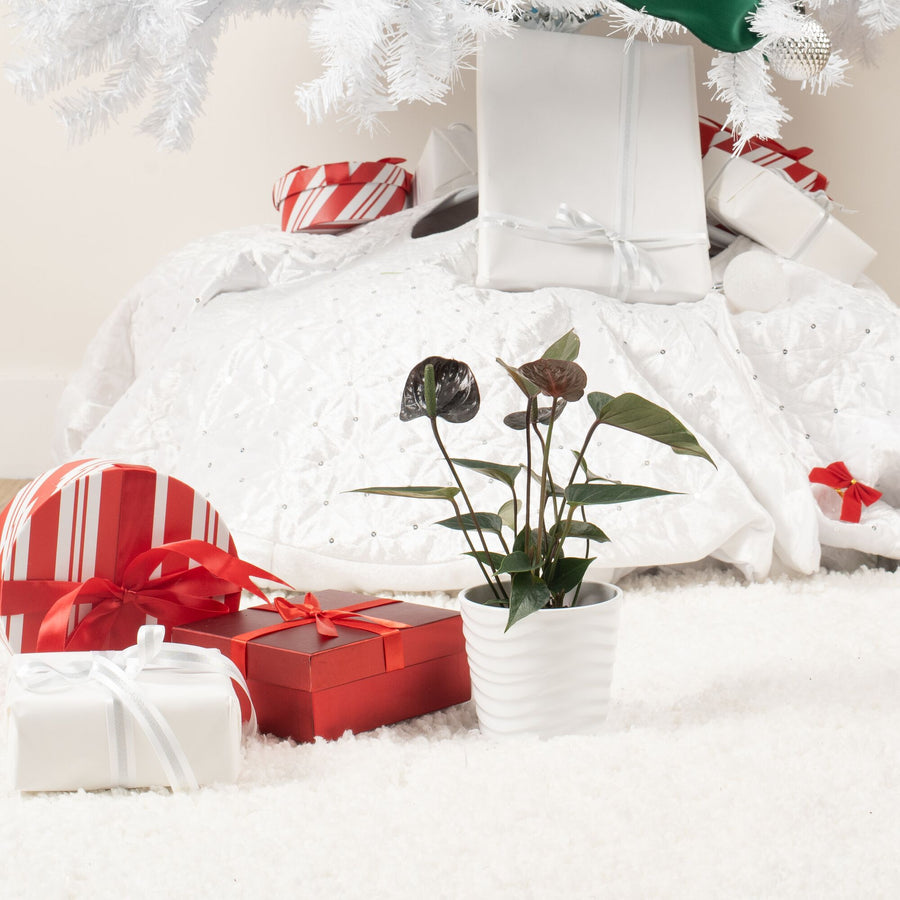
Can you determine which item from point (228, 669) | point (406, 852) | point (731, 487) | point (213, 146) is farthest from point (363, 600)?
point (213, 146)

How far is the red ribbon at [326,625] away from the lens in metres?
0.69

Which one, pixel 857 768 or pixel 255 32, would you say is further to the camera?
pixel 255 32

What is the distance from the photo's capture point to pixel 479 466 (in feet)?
2.11

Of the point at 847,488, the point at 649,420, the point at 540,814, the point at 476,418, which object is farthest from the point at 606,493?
the point at 847,488

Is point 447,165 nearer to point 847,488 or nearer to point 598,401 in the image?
point 847,488

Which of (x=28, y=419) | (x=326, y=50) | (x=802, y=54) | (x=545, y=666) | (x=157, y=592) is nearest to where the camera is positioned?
(x=545, y=666)

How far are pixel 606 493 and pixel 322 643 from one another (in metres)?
0.22

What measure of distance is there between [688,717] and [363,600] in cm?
27

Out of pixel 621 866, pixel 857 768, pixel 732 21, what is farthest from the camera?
pixel 732 21

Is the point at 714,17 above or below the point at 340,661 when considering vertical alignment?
above

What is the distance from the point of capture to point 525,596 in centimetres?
61

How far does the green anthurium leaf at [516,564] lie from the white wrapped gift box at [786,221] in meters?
0.96

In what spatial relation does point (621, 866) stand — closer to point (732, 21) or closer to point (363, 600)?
point (363, 600)

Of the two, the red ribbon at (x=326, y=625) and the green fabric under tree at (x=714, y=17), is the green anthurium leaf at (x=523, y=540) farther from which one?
the green fabric under tree at (x=714, y=17)
